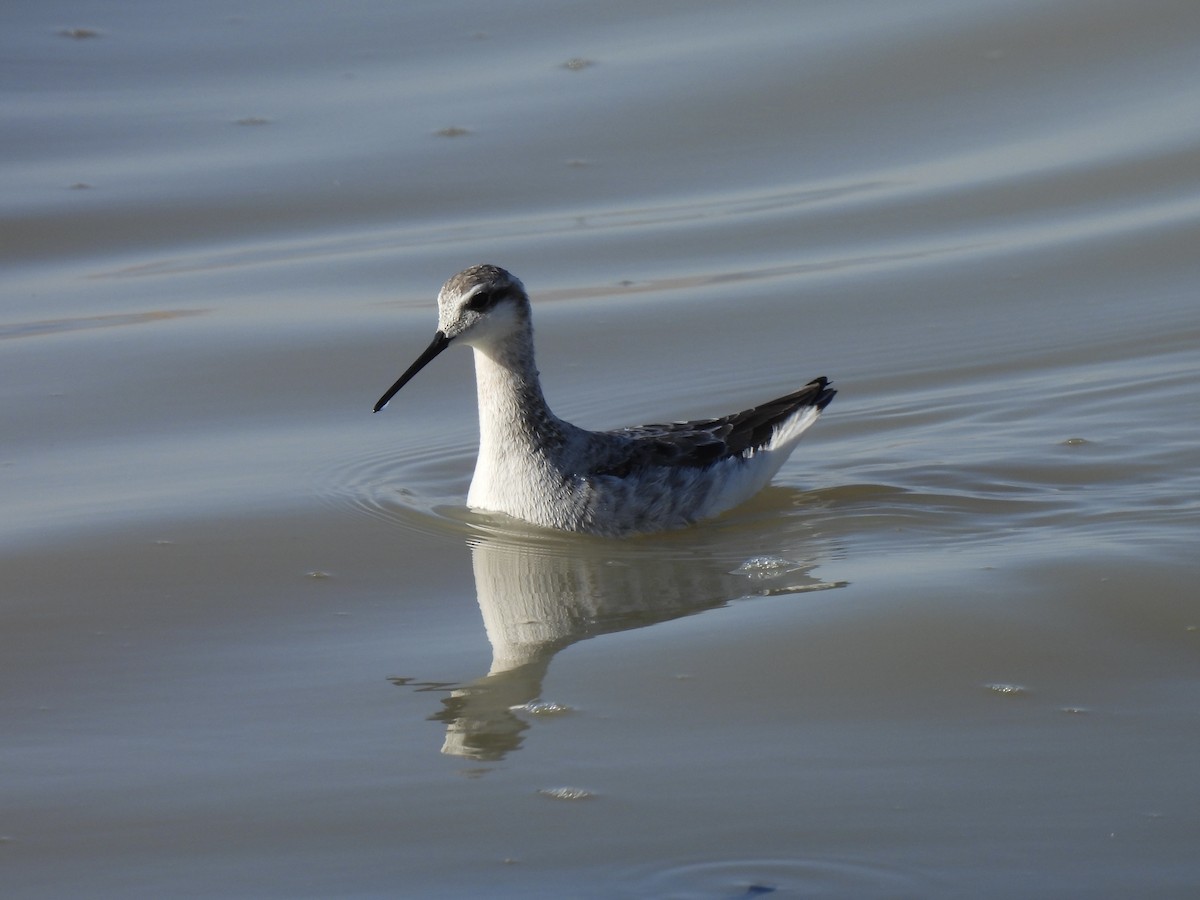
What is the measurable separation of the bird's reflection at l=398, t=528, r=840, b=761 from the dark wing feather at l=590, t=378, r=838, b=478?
1.70 ft

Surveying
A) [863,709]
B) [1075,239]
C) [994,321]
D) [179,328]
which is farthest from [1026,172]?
[863,709]

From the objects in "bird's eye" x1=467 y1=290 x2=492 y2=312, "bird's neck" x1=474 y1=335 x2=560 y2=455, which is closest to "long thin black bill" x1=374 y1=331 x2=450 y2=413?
"bird's eye" x1=467 y1=290 x2=492 y2=312

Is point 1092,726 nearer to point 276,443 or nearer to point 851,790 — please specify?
point 851,790

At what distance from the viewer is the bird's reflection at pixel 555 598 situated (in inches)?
209

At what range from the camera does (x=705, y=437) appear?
789 centimetres

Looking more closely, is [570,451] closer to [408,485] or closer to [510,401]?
[510,401]

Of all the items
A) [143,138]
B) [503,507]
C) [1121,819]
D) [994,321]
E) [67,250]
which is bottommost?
[1121,819]

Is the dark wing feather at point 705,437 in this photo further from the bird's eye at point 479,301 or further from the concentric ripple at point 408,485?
the bird's eye at point 479,301

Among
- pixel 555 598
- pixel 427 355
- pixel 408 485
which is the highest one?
pixel 427 355

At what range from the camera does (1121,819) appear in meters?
4.53

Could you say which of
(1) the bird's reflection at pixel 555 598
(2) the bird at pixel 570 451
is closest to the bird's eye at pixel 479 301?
(2) the bird at pixel 570 451

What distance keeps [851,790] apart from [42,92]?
36.6 feet

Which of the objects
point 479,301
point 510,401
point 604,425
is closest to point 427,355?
point 479,301

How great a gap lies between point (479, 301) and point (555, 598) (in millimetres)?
1605
